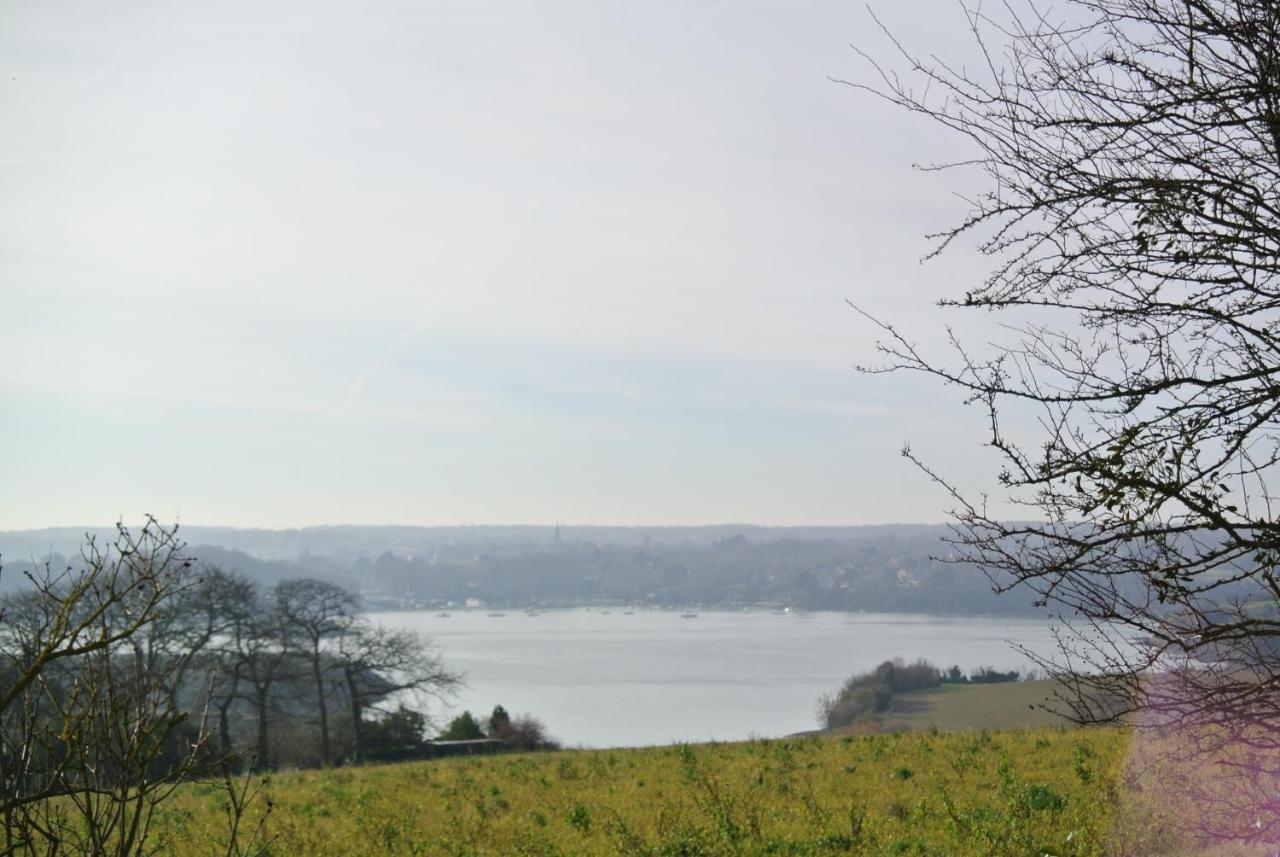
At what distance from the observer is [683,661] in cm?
8056

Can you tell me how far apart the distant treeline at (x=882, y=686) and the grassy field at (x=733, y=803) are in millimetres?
24680

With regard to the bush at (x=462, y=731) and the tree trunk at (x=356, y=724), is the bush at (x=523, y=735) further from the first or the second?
the tree trunk at (x=356, y=724)

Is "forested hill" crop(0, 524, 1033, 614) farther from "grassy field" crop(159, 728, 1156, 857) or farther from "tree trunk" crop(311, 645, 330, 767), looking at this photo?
"grassy field" crop(159, 728, 1156, 857)

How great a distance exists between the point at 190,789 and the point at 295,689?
1385cm

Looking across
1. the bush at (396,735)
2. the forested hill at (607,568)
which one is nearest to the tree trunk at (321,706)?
the bush at (396,735)

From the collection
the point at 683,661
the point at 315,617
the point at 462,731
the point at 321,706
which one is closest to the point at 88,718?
the point at 462,731

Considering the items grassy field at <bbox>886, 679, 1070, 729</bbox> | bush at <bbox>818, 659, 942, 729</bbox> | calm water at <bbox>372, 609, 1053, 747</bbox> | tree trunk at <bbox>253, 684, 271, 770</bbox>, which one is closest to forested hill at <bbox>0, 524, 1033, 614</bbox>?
calm water at <bbox>372, 609, 1053, 747</bbox>

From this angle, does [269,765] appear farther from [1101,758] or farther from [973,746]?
[1101,758]

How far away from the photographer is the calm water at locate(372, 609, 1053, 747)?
46781mm

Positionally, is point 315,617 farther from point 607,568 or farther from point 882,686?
point 607,568

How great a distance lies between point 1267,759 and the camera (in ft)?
16.8

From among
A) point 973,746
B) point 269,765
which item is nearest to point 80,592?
point 973,746

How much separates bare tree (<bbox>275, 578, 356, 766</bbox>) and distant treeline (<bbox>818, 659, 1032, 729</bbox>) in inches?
707

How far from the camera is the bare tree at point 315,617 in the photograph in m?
29.4
